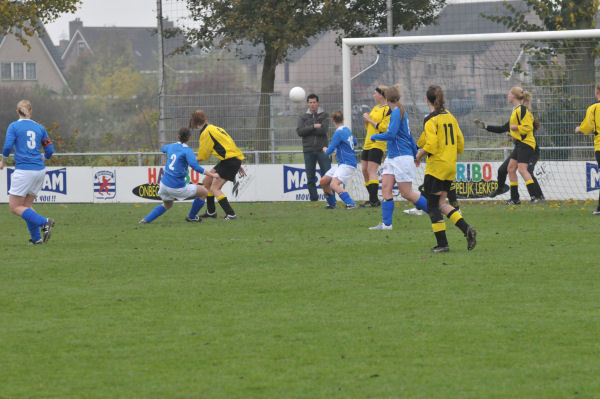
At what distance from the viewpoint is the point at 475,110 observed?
1928 cm

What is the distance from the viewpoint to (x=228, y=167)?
51.3 feet

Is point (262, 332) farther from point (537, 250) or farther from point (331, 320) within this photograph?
point (537, 250)

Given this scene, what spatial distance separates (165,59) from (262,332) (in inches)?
695

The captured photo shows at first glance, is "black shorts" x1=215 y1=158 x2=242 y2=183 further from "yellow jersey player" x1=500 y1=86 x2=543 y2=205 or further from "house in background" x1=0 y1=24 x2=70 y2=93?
"house in background" x1=0 y1=24 x2=70 y2=93

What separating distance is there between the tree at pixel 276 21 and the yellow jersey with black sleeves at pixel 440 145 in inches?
510

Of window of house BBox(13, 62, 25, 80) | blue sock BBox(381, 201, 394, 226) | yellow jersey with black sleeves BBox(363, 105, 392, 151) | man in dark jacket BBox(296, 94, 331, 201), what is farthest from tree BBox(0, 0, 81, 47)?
window of house BBox(13, 62, 25, 80)

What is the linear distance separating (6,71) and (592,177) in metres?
54.1

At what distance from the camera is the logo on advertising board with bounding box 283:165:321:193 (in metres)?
20.2

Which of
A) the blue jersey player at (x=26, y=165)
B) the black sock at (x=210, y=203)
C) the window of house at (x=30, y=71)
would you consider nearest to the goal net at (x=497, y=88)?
the black sock at (x=210, y=203)

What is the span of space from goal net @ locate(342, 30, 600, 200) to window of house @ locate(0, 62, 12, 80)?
167 feet

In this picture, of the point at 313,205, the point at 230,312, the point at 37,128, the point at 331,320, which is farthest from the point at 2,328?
the point at 313,205

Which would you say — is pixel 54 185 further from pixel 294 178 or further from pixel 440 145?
pixel 440 145

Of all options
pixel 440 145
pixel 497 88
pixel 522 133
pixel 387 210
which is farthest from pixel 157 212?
pixel 497 88

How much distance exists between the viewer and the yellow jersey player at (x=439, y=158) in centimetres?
1042
